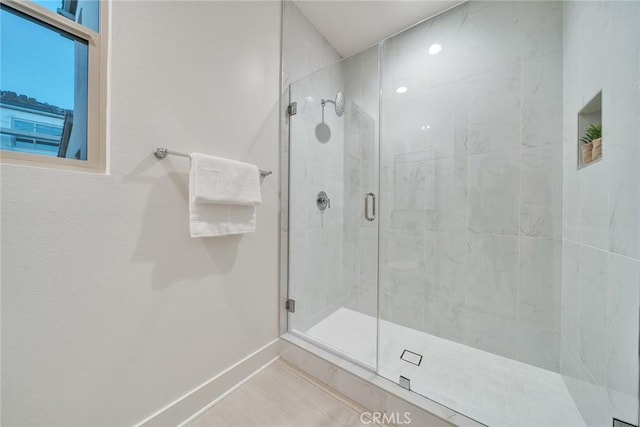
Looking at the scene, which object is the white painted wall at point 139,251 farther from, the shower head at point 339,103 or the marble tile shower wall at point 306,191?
the shower head at point 339,103

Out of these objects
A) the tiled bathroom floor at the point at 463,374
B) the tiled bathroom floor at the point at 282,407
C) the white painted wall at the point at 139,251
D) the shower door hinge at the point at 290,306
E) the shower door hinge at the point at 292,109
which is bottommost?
the tiled bathroom floor at the point at 282,407

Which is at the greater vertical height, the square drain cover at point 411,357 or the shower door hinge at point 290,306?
the shower door hinge at point 290,306

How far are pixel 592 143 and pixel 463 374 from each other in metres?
1.45

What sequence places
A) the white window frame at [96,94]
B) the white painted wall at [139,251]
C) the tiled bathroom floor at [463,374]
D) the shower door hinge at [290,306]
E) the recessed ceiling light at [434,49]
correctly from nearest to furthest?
the white painted wall at [139,251] < the white window frame at [96,94] < the tiled bathroom floor at [463,374] < the shower door hinge at [290,306] < the recessed ceiling light at [434,49]

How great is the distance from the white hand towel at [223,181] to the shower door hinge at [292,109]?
0.67 metres

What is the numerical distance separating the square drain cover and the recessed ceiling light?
7.66ft

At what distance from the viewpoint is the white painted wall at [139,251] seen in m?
0.76

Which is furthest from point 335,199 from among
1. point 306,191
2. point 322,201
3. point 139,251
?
point 139,251

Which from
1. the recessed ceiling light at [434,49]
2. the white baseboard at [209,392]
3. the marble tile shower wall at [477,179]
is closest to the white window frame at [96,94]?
the white baseboard at [209,392]

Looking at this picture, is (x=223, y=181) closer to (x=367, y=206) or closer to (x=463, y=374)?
(x=367, y=206)

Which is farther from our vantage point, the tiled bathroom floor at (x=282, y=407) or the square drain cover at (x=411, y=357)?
the square drain cover at (x=411, y=357)

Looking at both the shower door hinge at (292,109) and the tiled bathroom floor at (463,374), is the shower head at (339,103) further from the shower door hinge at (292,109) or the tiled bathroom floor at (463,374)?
the tiled bathroom floor at (463,374)

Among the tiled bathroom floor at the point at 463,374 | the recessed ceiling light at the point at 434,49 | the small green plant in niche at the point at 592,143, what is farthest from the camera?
the recessed ceiling light at the point at 434,49

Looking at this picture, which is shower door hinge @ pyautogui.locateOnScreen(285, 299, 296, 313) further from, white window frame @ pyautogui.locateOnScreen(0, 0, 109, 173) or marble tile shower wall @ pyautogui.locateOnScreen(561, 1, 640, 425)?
marble tile shower wall @ pyautogui.locateOnScreen(561, 1, 640, 425)
